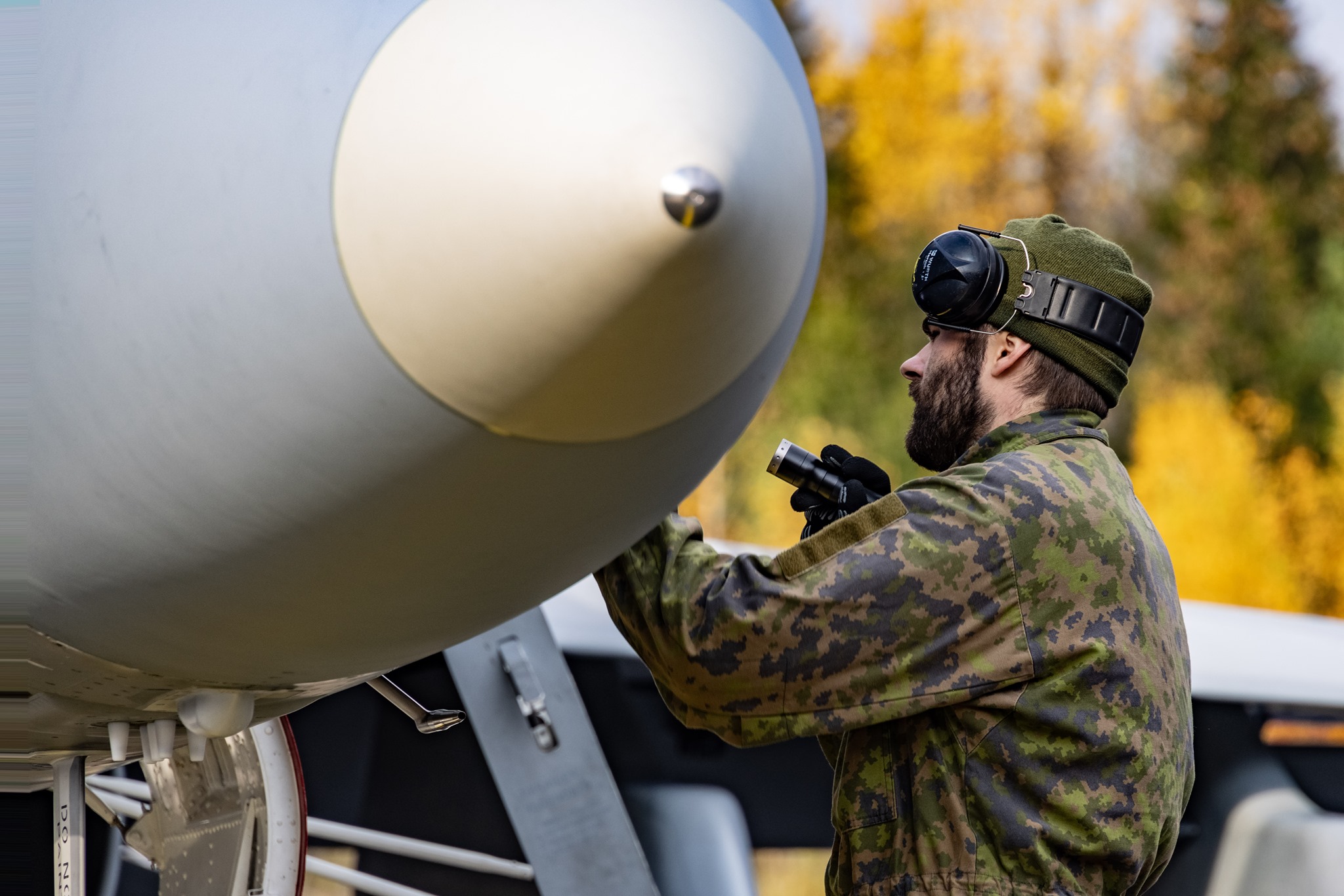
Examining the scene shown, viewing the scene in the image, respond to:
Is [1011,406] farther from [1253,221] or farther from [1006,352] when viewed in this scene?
[1253,221]

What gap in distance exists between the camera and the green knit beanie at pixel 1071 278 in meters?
1.71

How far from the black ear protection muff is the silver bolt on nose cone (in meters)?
0.86

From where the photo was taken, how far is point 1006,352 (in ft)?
5.75

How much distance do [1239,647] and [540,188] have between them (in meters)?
3.79

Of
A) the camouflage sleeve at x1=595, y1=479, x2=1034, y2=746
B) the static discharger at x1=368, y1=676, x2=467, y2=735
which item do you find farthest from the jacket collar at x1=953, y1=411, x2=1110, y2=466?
the static discharger at x1=368, y1=676, x2=467, y2=735

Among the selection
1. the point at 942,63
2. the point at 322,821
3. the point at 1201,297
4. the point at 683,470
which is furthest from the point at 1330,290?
the point at 683,470

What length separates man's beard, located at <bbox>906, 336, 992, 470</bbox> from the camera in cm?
178

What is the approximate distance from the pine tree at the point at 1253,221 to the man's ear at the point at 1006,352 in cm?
1397

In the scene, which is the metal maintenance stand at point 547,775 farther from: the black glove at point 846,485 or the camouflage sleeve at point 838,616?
the camouflage sleeve at point 838,616

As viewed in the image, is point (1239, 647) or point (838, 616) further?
point (1239, 647)

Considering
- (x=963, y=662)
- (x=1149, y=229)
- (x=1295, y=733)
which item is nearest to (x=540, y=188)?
(x=963, y=662)

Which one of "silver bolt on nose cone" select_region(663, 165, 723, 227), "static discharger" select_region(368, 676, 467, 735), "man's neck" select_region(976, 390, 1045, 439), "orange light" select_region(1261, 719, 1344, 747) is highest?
"man's neck" select_region(976, 390, 1045, 439)

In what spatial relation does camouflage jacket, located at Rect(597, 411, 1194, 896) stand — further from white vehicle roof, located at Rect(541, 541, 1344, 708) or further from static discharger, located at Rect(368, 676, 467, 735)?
white vehicle roof, located at Rect(541, 541, 1344, 708)

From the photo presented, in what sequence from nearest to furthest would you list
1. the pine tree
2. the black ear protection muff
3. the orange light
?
1. the black ear protection muff
2. the orange light
3. the pine tree
